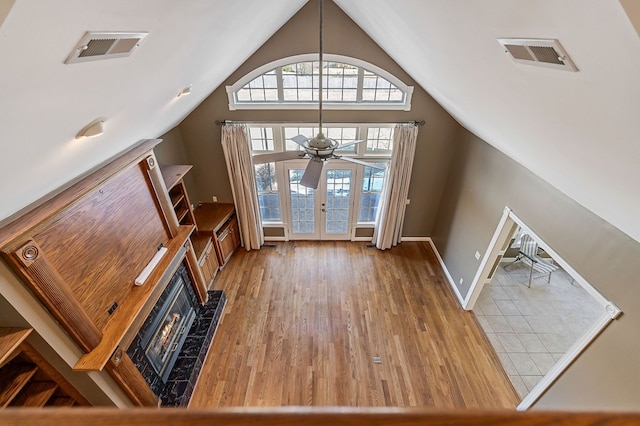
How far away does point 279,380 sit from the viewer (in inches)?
140

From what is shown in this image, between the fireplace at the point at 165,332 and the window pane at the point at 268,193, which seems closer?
the fireplace at the point at 165,332

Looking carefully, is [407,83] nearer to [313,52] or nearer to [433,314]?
[313,52]

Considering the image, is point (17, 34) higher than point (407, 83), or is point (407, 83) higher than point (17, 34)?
point (17, 34)

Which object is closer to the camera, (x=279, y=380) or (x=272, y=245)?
(x=279, y=380)

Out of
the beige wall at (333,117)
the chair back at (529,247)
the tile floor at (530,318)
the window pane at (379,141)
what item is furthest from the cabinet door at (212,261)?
the chair back at (529,247)

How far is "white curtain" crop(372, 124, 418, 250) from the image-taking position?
4.76 metres

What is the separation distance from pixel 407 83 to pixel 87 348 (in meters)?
4.89

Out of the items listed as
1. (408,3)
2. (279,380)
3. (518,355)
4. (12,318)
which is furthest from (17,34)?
(518,355)

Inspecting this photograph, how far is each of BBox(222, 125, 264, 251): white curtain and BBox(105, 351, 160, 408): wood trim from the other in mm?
3001

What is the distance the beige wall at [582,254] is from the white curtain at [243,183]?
143 inches

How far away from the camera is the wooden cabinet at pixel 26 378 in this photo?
1.76 meters

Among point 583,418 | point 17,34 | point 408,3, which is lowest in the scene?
point 583,418

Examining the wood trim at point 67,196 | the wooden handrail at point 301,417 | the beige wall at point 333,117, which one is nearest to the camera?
the wooden handrail at point 301,417

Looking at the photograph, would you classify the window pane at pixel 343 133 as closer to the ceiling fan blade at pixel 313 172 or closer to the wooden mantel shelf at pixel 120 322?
the ceiling fan blade at pixel 313 172
